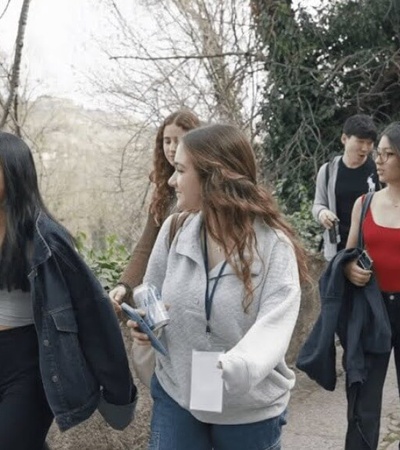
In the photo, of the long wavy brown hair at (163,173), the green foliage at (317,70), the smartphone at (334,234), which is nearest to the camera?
the long wavy brown hair at (163,173)

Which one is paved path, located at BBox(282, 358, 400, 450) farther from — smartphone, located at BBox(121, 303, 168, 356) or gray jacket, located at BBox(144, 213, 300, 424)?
smartphone, located at BBox(121, 303, 168, 356)

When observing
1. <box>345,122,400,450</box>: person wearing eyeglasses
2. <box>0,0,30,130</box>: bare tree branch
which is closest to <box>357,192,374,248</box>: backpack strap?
<box>345,122,400,450</box>: person wearing eyeglasses

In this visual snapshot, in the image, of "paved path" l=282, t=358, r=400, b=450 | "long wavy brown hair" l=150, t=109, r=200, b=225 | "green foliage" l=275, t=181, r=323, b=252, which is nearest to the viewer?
"long wavy brown hair" l=150, t=109, r=200, b=225

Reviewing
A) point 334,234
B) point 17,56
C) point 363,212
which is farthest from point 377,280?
point 17,56

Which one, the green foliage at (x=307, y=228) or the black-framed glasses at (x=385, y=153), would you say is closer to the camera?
the black-framed glasses at (x=385, y=153)

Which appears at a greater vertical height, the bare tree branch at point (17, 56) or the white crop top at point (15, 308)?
the bare tree branch at point (17, 56)

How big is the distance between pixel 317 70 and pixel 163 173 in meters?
6.90

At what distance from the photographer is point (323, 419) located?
4633 millimetres

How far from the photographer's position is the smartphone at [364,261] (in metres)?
3.29

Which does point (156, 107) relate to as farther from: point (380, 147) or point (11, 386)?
point (11, 386)

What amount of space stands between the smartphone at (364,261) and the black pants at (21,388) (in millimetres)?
1639

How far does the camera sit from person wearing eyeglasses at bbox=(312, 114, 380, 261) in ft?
16.0

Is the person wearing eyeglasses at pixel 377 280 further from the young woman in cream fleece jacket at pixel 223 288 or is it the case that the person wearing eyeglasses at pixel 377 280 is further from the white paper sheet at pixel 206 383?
the white paper sheet at pixel 206 383

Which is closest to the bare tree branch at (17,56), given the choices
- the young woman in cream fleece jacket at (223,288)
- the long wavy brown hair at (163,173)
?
the long wavy brown hair at (163,173)
